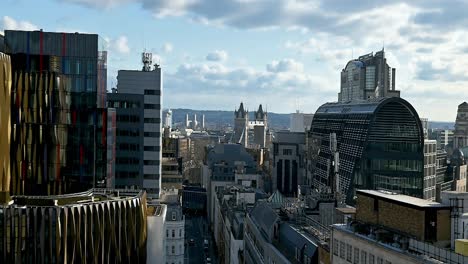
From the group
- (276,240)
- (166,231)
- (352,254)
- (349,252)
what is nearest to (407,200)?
(352,254)

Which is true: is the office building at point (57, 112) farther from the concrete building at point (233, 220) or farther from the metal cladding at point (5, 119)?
the concrete building at point (233, 220)

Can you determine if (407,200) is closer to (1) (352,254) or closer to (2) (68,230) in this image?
(1) (352,254)

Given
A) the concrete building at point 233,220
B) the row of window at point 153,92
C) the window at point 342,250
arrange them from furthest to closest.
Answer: the row of window at point 153,92 < the concrete building at point 233,220 < the window at point 342,250

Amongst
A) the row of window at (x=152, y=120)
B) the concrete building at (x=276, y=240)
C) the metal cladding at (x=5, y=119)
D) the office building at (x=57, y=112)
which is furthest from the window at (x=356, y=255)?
the row of window at (x=152, y=120)

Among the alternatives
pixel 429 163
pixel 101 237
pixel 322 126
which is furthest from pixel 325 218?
pixel 322 126

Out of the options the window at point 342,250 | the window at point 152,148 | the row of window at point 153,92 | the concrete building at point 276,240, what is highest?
the row of window at point 153,92

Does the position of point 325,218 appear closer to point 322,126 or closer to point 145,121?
point 145,121

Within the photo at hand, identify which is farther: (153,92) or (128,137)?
(153,92)
